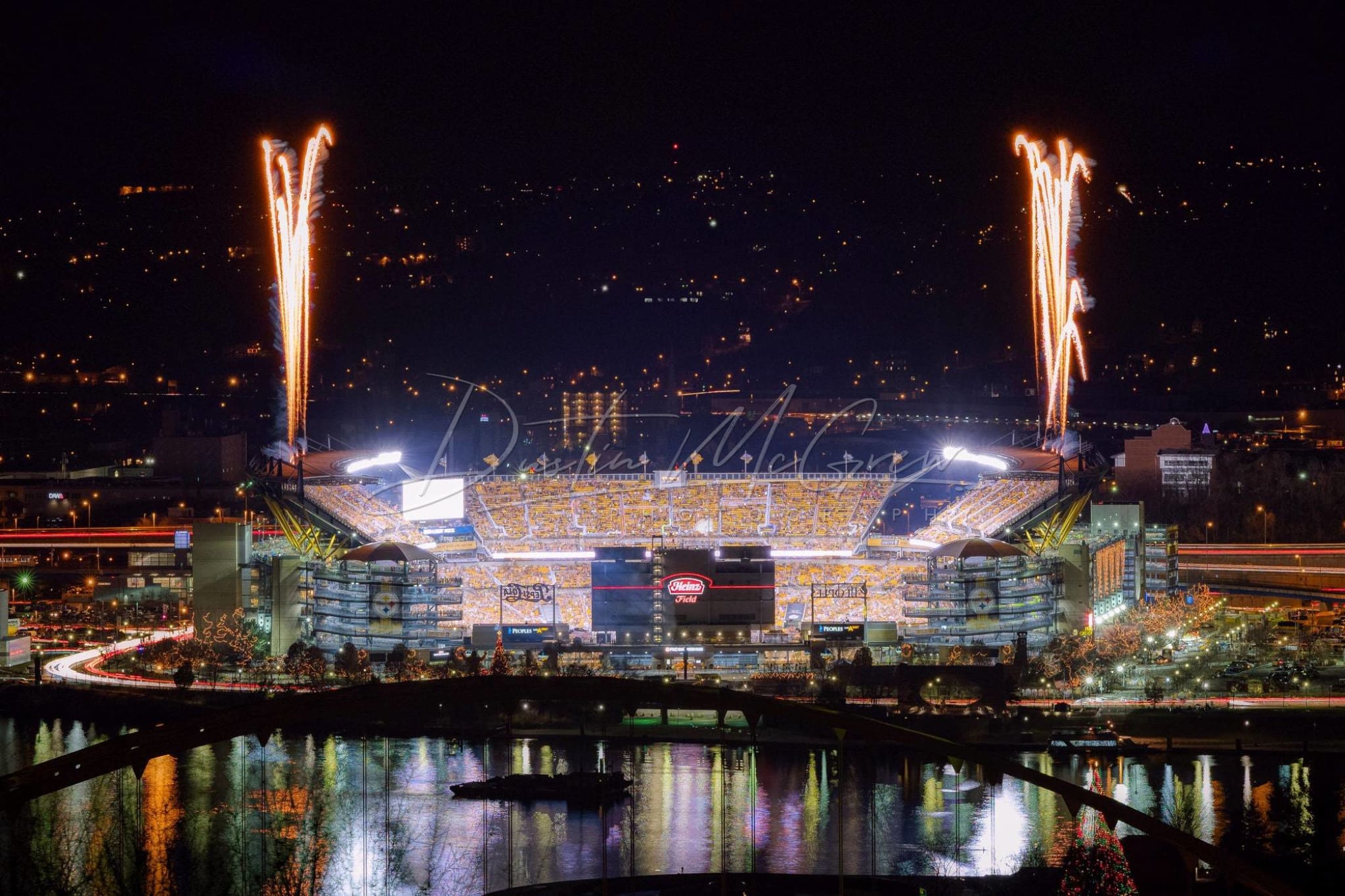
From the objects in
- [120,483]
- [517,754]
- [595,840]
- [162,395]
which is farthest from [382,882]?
[162,395]

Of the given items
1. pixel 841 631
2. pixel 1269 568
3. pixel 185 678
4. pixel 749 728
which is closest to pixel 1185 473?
pixel 1269 568

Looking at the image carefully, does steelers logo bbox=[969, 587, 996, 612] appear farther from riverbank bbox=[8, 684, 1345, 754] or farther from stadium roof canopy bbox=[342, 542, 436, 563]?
stadium roof canopy bbox=[342, 542, 436, 563]

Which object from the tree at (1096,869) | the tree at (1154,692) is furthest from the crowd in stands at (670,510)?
the tree at (1096,869)

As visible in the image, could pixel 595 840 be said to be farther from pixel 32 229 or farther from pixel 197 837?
pixel 32 229

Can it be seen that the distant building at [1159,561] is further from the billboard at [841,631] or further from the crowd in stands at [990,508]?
the billboard at [841,631]

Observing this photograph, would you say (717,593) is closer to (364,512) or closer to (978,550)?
(978,550)

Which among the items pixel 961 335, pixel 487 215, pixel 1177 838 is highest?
pixel 487 215

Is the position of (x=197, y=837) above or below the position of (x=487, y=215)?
below
